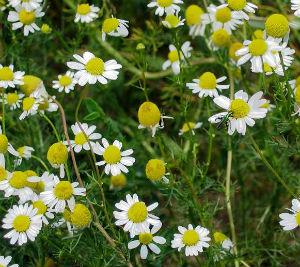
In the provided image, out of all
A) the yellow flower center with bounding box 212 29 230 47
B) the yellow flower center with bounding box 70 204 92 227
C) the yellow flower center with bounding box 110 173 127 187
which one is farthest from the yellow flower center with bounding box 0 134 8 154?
the yellow flower center with bounding box 212 29 230 47

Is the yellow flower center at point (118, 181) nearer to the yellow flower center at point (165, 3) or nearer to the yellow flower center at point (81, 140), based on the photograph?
the yellow flower center at point (81, 140)

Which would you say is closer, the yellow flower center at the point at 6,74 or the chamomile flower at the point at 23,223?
the chamomile flower at the point at 23,223

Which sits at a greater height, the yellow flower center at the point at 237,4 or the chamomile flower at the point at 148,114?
the yellow flower center at the point at 237,4

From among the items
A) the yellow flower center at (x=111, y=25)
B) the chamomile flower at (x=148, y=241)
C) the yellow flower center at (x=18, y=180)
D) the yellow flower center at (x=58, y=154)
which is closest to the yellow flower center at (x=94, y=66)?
the yellow flower center at (x=111, y=25)

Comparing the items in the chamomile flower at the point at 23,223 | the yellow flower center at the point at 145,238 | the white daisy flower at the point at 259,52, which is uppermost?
the white daisy flower at the point at 259,52

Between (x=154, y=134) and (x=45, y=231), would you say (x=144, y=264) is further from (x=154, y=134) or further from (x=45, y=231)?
(x=154, y=134)

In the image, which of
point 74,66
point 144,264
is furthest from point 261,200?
point 74,66

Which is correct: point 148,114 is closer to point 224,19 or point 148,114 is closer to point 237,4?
point 237,4

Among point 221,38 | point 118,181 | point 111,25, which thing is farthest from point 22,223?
point 221,38
